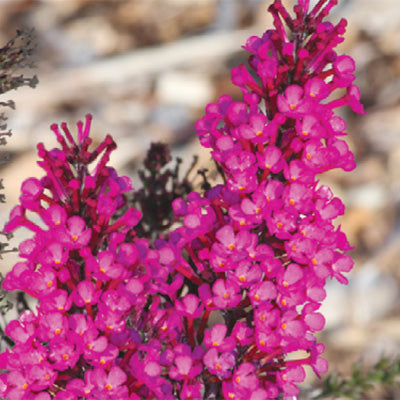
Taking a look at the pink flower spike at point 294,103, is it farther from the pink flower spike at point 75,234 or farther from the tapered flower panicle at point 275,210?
the pink flower spike at point 75,234

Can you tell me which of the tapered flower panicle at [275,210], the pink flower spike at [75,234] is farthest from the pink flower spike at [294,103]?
the pink flower spike at [75,234]

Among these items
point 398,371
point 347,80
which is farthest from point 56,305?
point 398,371

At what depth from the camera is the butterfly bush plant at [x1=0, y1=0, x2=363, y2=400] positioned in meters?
0.47

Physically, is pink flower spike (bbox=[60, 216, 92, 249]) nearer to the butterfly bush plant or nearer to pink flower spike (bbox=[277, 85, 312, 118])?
the butterfly bush plant

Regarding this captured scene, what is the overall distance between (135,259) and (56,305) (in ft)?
0.23

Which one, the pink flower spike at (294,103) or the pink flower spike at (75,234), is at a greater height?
the pink flower spike at (294,103)

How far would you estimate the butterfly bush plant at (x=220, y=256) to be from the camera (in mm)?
471

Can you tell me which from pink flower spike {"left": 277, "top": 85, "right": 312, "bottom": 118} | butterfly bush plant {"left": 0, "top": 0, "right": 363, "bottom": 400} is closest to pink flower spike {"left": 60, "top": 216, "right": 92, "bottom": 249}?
butterfly bush plant {"left": 0, "top": 0, "right": 363, "bottom": 400}

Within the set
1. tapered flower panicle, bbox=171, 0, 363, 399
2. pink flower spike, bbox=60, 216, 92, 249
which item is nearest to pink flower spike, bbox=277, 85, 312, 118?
tapered flower panicle, bbox=171, 0, 363, 399

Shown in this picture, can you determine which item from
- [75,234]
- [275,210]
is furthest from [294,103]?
[75,234]

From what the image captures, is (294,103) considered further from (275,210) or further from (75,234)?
(75,234)

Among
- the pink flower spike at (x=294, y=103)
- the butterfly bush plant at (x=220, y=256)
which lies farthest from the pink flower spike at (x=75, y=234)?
the pink flower spike at (x=294, y=103)

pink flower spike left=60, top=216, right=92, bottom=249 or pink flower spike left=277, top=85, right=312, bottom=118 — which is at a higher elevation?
pink flower spike left=277, top=85, right=312, bottom=118

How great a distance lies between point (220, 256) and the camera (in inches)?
19.0
